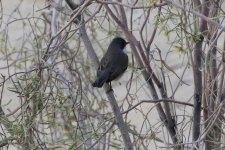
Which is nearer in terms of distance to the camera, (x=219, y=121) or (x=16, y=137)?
(x=16, y=137)

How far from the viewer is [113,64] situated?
3.62 metres

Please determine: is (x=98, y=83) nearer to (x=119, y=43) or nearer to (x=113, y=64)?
(x=113, y=64)

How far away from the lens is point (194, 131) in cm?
330

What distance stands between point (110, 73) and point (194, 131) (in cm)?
54

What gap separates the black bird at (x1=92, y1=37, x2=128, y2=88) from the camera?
10.8ft

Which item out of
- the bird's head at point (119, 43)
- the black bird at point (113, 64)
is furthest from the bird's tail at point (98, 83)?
the bird's head at point (119, 43)

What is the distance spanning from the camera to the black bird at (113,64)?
10.8ft

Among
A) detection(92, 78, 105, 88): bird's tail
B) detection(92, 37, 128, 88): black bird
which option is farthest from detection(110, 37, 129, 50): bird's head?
detection(92, 78, 105, 88): bird's tail

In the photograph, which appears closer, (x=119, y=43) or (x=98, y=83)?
(x=98, y=83)

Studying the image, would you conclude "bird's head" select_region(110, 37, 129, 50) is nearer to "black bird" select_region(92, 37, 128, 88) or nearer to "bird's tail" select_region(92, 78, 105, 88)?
"black bird" select_region(92, 37, 128, 88)

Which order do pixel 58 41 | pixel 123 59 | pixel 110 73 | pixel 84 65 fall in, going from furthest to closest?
pixel 84 65, pixel 123 59, pixel 110 73, pixel 58 41

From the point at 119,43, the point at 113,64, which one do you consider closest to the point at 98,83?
the point at 113,64

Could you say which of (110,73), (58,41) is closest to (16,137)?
(58,41)

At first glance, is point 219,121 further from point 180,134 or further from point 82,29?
point 82,29
